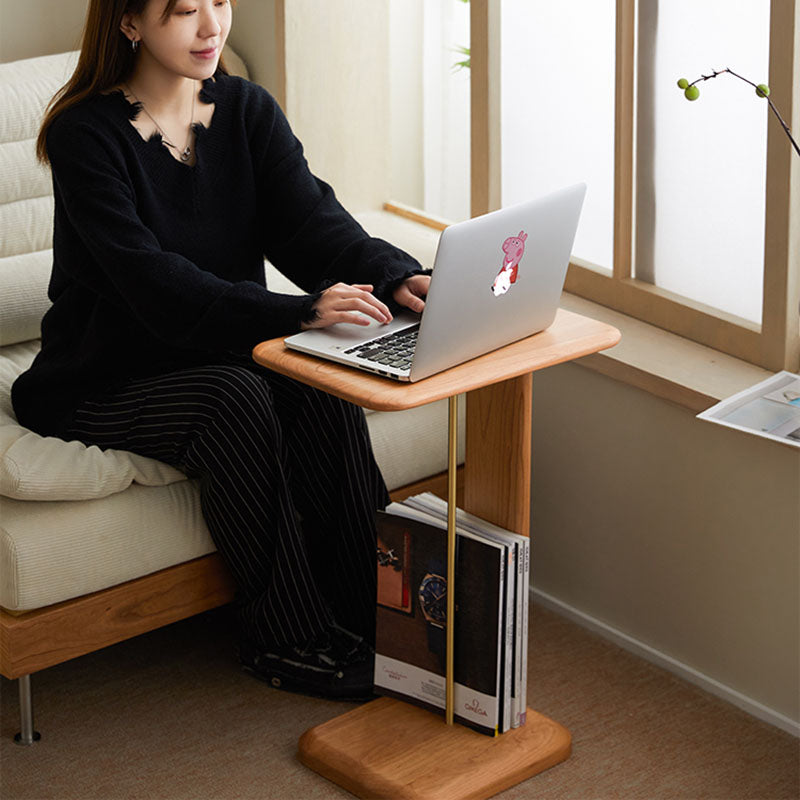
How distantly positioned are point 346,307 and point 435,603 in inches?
18.8

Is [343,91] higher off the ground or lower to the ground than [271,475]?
higher

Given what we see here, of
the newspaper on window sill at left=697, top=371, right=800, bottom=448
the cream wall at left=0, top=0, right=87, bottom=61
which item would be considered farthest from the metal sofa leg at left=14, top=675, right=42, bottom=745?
the cream wall at left=0, top=0, right=87, bottom=61

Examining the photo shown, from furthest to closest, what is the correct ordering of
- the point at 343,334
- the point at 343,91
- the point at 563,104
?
the point at 343,91
the point at 563,104
the point at 343,334

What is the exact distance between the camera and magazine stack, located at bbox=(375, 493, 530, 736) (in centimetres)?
177

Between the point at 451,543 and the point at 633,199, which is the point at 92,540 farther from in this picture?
the point at 633,199

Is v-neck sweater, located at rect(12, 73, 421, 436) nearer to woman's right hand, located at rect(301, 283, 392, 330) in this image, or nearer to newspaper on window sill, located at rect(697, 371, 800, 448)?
woman's right hand, located at rect(301, 283, 392, 330)

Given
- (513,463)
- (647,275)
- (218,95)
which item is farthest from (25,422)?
(647,275)

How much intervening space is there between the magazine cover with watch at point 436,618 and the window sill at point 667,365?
410mm

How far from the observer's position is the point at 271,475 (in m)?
1.87

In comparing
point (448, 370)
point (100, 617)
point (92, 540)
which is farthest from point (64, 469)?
point (448, 370)

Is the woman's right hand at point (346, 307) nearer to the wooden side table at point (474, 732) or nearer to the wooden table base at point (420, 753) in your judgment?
the wooden side table at point (474, 732)

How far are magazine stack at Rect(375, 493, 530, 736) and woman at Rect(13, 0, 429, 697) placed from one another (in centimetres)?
12

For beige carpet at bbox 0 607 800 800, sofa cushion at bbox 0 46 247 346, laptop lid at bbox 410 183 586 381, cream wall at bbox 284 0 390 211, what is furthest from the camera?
cream wall at bbox 284 0 390 211

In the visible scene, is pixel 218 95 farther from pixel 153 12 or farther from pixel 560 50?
pixel 560 50
